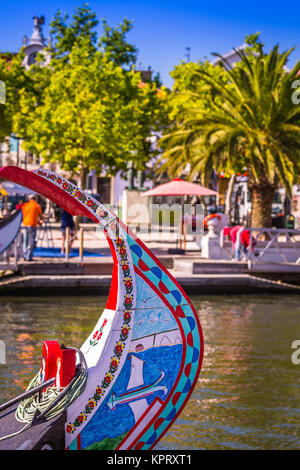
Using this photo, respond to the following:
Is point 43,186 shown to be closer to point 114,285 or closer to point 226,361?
point 114,285

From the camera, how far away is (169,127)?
139 ft

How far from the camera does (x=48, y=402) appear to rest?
5.38 m

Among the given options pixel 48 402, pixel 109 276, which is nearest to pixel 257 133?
pixel 109 276

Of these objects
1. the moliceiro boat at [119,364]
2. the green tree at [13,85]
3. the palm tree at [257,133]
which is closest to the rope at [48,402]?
the moliceiro boat at [119,364]

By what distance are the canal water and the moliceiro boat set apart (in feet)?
7.55

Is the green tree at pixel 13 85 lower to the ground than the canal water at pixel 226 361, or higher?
higher

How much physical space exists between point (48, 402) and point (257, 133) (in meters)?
19.6

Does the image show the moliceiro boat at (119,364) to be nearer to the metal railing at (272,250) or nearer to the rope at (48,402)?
the rope at (48,402)

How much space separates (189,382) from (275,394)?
4360 millimetres

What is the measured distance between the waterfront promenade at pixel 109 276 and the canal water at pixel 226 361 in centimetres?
64

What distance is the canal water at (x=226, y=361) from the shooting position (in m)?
8.34

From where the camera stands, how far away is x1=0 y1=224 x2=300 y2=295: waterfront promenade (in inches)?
727

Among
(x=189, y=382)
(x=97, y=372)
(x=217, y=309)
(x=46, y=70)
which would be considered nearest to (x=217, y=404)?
(x=189, y=382)

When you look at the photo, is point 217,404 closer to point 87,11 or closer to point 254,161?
point 254,161
